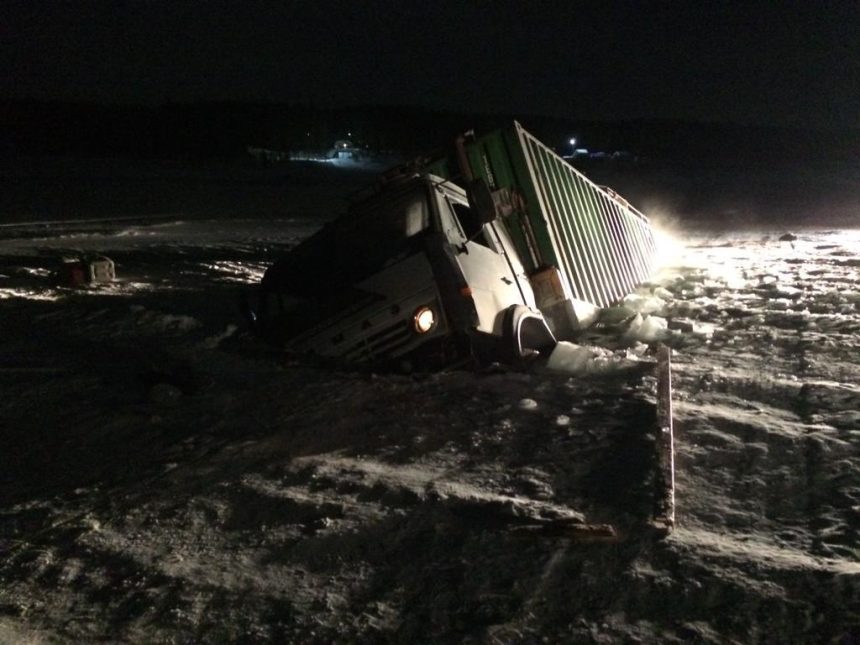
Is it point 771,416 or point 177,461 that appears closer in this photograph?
point 177,461

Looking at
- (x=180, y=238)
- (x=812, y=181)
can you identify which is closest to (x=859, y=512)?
(x=180, y=238)

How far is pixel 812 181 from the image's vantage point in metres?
55.1

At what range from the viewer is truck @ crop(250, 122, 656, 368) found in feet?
20.3

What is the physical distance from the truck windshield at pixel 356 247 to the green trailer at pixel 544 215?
106 centimetres

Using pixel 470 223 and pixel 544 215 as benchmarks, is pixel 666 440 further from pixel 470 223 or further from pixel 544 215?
pixel 544 215

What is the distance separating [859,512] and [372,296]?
151 inches

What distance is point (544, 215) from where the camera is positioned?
8641 mm

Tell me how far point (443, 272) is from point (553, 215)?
127 inches

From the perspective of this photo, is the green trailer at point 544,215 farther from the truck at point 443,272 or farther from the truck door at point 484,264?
the truck door at point 484,264

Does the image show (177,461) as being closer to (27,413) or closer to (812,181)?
(27,413)

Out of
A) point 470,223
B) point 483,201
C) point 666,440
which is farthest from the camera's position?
point 470,223

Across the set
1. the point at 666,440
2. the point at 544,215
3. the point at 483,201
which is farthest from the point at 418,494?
the point at 544,215

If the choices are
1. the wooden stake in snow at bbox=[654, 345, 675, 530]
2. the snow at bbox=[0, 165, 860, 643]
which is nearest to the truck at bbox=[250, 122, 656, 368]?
the snow at bbox=[0, 165, 860, 643]

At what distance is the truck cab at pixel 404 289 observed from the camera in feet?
20.2
